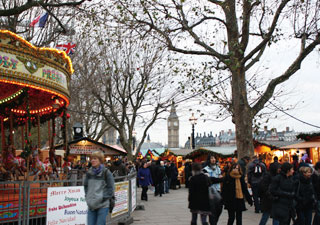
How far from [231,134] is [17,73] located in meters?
176

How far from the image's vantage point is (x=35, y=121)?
58.3 ft

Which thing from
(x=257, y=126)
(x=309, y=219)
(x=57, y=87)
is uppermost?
(x=57, y=87)

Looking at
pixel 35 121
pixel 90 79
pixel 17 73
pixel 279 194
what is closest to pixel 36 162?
pixel 17 73

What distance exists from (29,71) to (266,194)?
665 cm

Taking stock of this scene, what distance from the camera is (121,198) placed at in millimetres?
9469

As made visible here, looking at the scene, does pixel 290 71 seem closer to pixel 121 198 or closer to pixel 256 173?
pixel 256 173

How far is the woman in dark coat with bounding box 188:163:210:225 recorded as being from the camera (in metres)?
6.97

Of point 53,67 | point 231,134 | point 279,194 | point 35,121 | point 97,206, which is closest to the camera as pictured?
point 97,206

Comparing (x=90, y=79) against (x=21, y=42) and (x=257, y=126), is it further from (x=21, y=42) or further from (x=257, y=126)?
(x=21, y=42)

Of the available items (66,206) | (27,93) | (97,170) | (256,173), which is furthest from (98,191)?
(256,173)

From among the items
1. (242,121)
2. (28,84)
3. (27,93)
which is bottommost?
(242,121)

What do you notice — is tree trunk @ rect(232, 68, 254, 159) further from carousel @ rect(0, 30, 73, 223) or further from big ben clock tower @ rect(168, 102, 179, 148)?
big ben clock tower @ rect(168, 102, 179, 148)

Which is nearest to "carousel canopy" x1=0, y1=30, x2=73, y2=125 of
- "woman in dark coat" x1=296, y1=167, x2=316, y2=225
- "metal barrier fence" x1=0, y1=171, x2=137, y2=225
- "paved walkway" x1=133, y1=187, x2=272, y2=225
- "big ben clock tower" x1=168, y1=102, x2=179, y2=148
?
"metal barrier fence" x1=0, y1=171, x2=137, y2=225

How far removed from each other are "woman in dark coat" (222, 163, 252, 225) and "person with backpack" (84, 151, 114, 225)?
282cm
